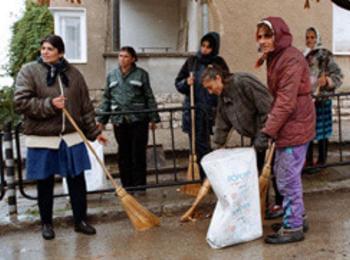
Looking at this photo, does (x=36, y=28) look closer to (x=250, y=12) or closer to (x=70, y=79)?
(x=250, y=12)

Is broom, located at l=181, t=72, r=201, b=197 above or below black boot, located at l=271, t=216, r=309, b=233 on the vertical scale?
above

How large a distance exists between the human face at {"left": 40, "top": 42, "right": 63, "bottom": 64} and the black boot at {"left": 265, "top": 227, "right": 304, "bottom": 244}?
2.25m

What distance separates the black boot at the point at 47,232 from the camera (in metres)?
4.41

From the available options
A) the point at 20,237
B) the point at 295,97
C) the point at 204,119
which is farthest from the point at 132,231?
the point at 295,97

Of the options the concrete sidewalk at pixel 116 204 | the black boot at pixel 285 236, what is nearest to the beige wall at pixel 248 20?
the concrete sidewalk at pixel 116 204

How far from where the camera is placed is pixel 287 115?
3.77 metres

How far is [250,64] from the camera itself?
34.4 ft

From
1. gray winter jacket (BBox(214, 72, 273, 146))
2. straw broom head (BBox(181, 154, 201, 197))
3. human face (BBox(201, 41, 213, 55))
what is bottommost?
straw broom head (BBox(181, 154, 201, 197))

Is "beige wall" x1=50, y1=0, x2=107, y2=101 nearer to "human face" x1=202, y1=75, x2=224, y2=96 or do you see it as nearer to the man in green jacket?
the man in green jacket

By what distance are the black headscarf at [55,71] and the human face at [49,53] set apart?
32 millimetres

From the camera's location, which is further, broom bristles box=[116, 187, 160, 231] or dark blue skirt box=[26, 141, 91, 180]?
broom bristles box=[116, 187, 160, 231]

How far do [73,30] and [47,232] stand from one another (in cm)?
766

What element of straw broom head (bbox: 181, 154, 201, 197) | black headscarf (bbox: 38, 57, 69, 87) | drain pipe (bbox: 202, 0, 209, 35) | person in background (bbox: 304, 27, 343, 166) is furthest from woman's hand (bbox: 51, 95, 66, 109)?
drain pipe (bbox: 202, 0, 209, 35)

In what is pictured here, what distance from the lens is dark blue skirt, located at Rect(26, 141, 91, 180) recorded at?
4199 mm
